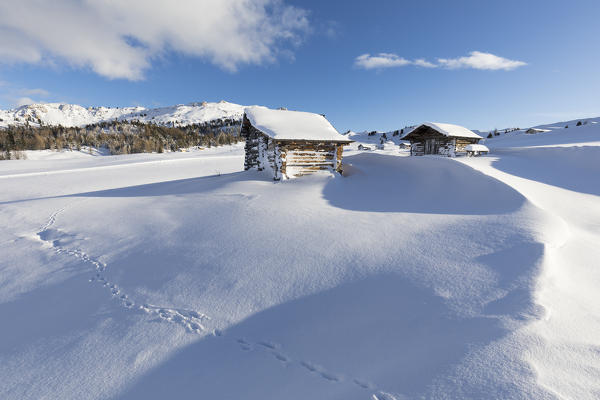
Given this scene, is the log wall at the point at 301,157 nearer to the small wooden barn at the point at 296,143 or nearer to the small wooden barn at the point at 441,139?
the small wooden barn at the point at 296,143

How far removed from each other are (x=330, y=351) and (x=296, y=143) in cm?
913

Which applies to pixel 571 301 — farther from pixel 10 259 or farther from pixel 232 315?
pixel 10 259

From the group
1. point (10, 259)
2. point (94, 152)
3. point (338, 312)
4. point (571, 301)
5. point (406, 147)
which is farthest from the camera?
point (94, 152)

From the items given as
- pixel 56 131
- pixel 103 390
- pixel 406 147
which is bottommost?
pixel 103 390

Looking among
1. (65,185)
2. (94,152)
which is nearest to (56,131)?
(94,152)

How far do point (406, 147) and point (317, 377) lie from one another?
3529 cm

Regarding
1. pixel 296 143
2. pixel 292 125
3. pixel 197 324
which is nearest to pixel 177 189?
pixel 296 143

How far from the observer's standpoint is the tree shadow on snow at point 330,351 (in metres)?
2.42

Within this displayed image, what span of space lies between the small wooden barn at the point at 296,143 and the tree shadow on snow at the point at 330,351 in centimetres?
795

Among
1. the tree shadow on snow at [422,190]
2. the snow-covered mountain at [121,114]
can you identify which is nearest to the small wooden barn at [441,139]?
the tree shadow on snow at [422,190]

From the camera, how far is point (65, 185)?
50.6 feet

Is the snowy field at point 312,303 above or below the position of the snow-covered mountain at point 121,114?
below

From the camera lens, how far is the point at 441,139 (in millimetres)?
18828

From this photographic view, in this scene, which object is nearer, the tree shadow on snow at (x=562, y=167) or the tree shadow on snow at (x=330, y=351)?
the tree shadow on snow at (x=330, y=351)
